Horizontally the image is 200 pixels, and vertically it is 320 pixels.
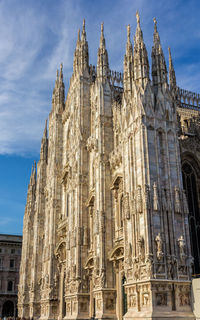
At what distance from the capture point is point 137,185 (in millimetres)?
22234

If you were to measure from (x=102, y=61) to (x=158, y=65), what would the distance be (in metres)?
8.64

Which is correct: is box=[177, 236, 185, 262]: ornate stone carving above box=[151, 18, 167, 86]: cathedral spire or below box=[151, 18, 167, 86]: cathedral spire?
below

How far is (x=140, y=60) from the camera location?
25891 mm

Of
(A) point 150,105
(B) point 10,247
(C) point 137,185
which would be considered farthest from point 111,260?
(B) point 10,247

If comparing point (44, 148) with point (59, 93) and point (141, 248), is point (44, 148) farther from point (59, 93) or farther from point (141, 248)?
point (141, 248)

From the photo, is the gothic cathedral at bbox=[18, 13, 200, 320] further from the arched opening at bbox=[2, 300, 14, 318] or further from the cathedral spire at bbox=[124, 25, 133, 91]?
the arched opening at bbox=[2, 300, 14, 318]

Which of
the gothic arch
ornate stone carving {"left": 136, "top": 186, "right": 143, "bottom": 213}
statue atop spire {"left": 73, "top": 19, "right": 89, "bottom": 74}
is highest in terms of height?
statue atop spire {"left": 73, "top": 19, "right": 89, "bottom": 74}

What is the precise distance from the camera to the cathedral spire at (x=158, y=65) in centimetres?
2567

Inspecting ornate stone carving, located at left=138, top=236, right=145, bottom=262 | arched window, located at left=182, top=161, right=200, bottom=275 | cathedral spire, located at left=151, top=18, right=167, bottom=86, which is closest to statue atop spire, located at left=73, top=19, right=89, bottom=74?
cathedral spire, located at left=151, top=18, right=167, bottom=86

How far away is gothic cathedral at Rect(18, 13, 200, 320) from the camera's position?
20531 mm

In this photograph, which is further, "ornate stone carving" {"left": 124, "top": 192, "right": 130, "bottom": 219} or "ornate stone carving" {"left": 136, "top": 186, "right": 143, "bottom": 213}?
"ornate stone carving" {"left": 124, "top": 192, "right": 130, "bottom": 219}

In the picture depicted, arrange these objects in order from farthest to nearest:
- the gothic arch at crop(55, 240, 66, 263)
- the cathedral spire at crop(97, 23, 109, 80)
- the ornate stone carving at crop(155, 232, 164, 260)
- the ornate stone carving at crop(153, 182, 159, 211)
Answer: the gothic arch at crop(55, 240, 66, 263), the cathedral spire at crop(97, 23, 109, 80), the ornate stone carving at crop(153, 182, 159, 211), the ornate stone carving at crop(155, 232, 164, 260)

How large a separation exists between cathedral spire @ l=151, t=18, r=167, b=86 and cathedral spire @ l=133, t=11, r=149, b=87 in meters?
0.76

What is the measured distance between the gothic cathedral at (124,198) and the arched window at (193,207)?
3.0 inches
